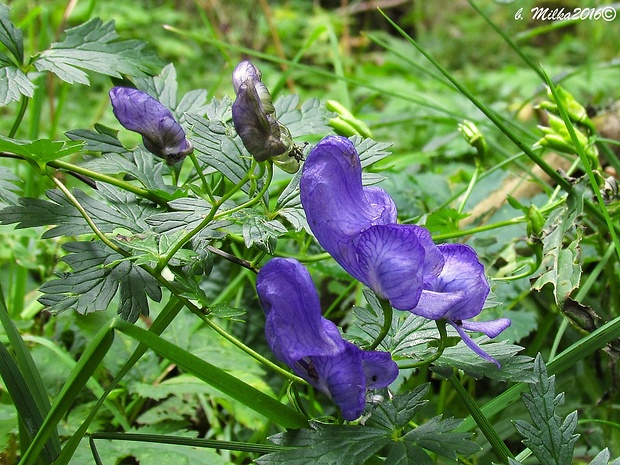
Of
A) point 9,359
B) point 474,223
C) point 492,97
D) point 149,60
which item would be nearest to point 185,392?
point 9,359

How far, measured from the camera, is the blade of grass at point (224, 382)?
527 mm

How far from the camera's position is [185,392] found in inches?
36.0

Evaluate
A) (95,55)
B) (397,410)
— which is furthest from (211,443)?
(95,55)

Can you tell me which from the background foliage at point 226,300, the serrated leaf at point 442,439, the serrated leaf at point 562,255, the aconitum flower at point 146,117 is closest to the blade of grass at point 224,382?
the background foliage at point 226,300

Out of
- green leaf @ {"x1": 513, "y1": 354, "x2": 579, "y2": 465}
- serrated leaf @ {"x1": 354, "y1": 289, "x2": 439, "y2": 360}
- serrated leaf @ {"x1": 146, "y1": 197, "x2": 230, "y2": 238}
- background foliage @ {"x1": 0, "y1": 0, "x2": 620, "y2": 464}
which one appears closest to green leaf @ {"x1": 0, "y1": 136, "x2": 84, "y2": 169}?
background foliage @ {"x1": 0, "y1": 0, "x2": 620, "y2": 464}

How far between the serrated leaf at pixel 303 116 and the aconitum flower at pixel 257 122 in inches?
10.0

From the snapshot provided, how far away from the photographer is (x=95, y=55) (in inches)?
31.7

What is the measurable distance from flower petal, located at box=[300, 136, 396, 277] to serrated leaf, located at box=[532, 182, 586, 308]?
302mm

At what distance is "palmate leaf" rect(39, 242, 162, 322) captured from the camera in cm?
60

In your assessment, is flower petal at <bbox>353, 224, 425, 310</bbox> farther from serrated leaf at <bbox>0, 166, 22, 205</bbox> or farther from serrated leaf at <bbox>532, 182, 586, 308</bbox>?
serrated leaf at <bbox>0, 166, 22, 205</bbox>

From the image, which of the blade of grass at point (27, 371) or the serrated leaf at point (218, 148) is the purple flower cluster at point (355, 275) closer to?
the serrated leaf at point (218, 148)

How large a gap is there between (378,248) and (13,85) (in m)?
0.48

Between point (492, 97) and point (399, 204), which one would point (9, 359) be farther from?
point (492, 97)

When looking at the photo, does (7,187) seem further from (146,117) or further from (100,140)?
(146,117)
